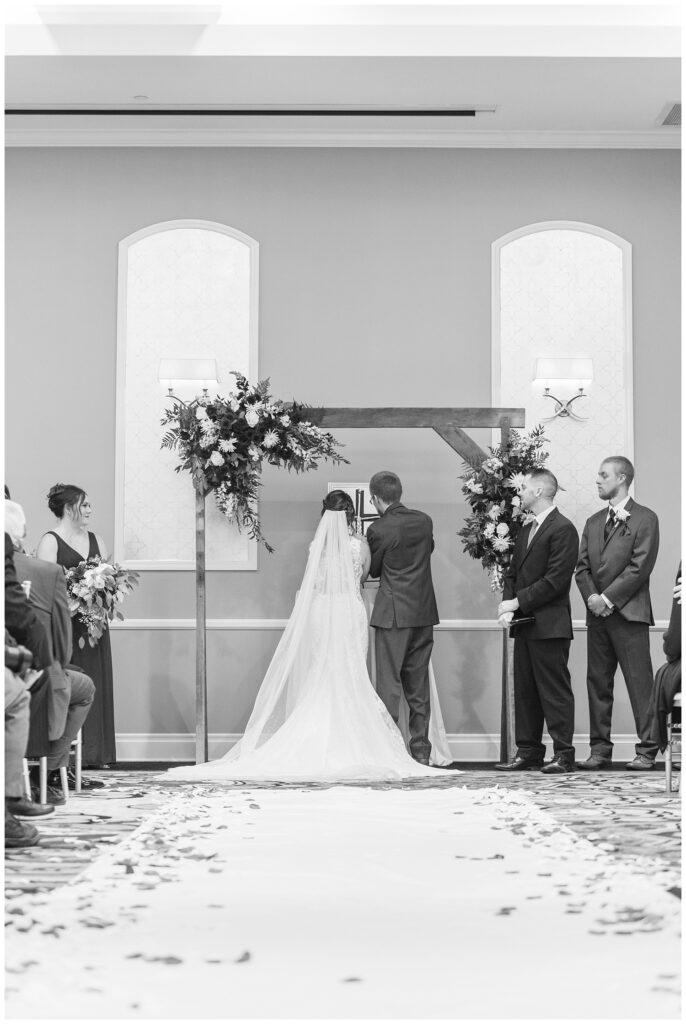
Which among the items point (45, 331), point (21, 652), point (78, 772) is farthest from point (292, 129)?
point (21, 652)

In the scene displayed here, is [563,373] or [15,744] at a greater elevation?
[563,373]

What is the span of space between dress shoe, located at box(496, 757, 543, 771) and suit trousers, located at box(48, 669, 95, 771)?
2.94m

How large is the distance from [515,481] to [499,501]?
0.18 m

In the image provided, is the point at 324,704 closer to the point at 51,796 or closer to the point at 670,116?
the point at 51,796

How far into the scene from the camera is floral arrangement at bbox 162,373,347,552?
780 cm

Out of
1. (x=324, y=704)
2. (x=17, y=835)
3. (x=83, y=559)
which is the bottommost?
(x=17, y=835)

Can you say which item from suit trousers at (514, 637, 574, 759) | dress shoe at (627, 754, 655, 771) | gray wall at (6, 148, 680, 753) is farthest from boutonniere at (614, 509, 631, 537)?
dress shoe at (627, 754, 655, 771)

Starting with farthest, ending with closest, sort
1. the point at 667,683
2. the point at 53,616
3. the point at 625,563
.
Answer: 1. the point at 625,563
2. the point at 667,683
3. the point at 53,616

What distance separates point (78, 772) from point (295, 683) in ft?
5.18

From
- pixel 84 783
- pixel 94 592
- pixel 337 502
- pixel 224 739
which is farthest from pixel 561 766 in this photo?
pixel 94 592

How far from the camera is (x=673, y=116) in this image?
857cm

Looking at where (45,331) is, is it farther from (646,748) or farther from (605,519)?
(646,748)

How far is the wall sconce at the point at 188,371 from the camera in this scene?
8.59 m

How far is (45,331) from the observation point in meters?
8.91
